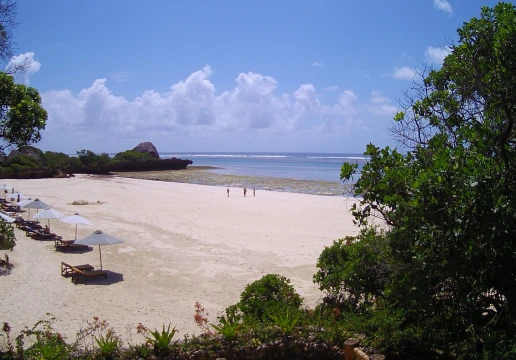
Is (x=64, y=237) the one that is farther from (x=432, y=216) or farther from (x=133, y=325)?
(x=432, y=216)

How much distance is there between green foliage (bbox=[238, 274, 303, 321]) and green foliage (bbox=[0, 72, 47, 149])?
166 inches

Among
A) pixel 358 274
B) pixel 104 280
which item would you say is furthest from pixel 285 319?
pixel 104 280

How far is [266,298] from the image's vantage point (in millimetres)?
7566

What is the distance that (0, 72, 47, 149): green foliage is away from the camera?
17.7ft

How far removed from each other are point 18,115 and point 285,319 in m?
4.56

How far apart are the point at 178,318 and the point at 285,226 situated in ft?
38.2

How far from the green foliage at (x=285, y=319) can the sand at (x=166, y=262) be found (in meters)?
2.01

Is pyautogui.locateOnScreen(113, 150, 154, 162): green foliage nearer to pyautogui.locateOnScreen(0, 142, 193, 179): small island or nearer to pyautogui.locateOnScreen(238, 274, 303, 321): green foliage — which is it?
pyautogui.locateOnScreen(0, 142, 193, 179): small island

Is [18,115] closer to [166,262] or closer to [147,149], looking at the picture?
[166,262]

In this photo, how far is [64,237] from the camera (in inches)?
665

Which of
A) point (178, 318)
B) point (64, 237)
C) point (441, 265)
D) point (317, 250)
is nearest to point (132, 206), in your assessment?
point (64, 237)

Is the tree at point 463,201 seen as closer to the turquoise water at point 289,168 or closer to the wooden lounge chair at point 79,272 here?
the wooden lounge chair at point 79,272

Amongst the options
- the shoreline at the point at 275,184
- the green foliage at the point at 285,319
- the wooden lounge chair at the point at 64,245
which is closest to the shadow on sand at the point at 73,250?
the wooden lounge chair at the point at 64,245

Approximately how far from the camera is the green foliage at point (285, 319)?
6406 millimetres
